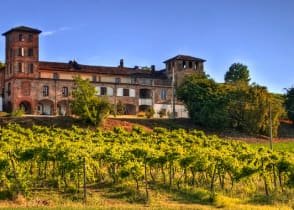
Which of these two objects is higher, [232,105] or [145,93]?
[145,93]

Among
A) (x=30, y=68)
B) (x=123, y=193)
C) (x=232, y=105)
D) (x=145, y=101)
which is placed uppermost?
(x=30, y=68)

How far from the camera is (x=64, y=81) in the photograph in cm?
6688

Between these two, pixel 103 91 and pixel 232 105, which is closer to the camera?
pixel 232 105

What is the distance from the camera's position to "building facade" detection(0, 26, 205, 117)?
64250 mm

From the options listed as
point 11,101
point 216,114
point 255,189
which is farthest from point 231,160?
point 11,101

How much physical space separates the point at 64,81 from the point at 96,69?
260 inches

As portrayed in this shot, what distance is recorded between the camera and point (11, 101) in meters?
63.8

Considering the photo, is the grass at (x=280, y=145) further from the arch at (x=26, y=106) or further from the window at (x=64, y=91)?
the arch at (x=26, y=106)

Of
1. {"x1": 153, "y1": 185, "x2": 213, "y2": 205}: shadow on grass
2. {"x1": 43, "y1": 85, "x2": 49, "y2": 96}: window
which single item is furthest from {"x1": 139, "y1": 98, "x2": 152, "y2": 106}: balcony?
{"x1": 153, "y1": 185, "x2": 213, "y2": 205}: shadow on grass

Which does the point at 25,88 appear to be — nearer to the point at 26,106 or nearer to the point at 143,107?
the point at 26,106

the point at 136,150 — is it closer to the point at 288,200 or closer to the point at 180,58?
the point at 288,200

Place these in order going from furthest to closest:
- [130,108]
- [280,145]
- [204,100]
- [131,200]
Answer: [130,108] → [204,100] → [280,145] → [131,200]

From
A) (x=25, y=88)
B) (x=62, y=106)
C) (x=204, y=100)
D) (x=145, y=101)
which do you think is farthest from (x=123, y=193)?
(x=145, y=101)

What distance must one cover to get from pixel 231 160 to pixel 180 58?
51184 millimetres
